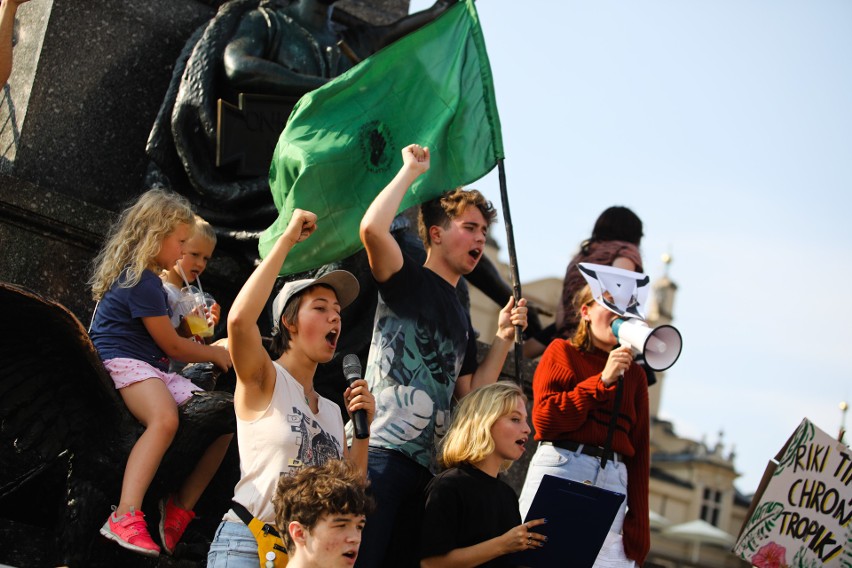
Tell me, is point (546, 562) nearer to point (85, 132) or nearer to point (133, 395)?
point (133, 395)

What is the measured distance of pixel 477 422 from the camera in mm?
5113

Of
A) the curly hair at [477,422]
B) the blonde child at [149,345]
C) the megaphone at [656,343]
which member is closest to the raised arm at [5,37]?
the blonde child at [149,345]

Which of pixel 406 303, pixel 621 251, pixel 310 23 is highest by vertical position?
pixel 310 23

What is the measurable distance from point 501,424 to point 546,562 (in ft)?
1.70

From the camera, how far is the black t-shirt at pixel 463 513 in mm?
4914

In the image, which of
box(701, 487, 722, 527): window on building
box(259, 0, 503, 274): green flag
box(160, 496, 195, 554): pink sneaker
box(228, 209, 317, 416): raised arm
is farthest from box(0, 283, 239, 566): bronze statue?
box(701, 487, 722, 527): window on building

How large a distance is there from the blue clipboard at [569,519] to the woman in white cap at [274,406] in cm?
72

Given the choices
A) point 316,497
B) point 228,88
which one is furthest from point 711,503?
point 316,497

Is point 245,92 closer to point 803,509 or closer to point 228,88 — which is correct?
point 228,88

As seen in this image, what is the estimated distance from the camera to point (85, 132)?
748cm

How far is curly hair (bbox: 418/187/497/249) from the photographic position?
5551 mm

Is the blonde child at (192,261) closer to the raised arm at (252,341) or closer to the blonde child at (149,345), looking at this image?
the blonde child at (149,345)

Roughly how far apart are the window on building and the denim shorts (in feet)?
211

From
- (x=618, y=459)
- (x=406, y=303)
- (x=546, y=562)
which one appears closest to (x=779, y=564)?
(x=618, y=459)
